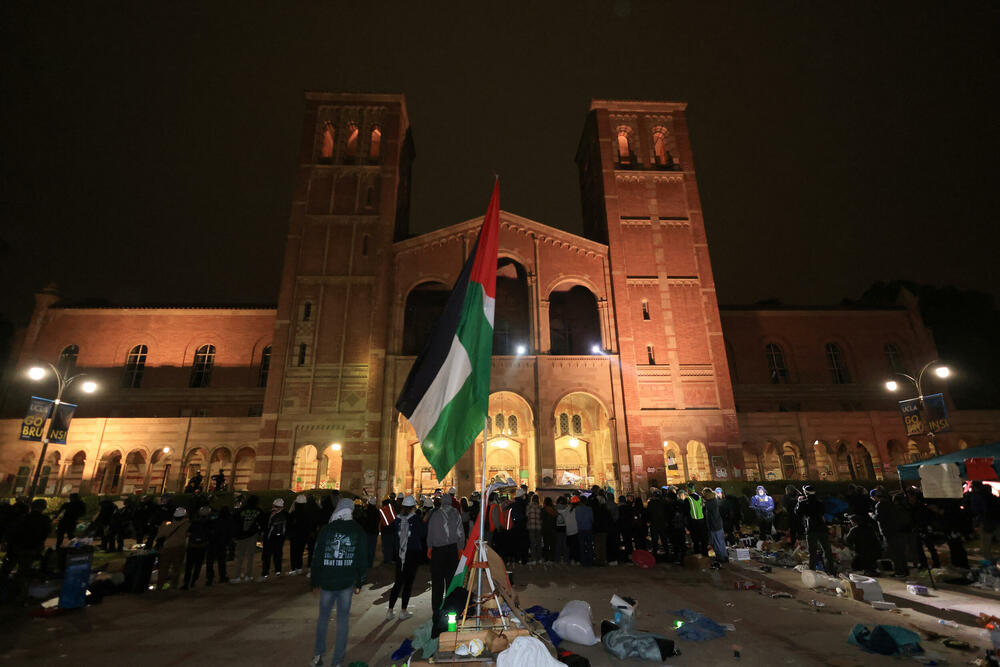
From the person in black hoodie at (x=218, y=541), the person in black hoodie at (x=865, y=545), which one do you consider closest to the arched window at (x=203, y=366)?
the person in black hoodie at (x=218, y=541)

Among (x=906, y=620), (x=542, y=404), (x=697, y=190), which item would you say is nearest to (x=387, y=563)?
(x=906, y=620)

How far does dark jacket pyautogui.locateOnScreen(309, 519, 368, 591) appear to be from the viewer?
5.80 m

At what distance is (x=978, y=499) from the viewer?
10.6 m

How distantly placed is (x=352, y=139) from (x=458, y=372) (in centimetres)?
2864

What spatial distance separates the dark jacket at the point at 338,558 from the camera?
19.0ft

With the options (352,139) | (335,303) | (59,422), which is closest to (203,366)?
(335,303)

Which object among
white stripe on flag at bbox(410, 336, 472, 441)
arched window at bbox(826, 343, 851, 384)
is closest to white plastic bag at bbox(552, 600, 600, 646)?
white stripe on flag at bbox(410, 336, 472, 441)

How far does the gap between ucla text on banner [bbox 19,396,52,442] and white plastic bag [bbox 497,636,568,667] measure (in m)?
19.6

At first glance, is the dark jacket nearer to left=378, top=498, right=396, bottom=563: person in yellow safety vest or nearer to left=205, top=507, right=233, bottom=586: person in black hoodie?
left=378, top=498, right=396, bottom=563: person in yellow safety vest

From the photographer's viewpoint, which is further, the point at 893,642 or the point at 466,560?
the point at 466,560

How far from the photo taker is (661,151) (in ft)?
105

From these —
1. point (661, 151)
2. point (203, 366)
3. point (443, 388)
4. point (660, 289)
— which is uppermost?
point (661, 151)

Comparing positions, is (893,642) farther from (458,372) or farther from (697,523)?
(697,523)

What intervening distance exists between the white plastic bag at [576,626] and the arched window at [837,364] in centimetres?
3391
